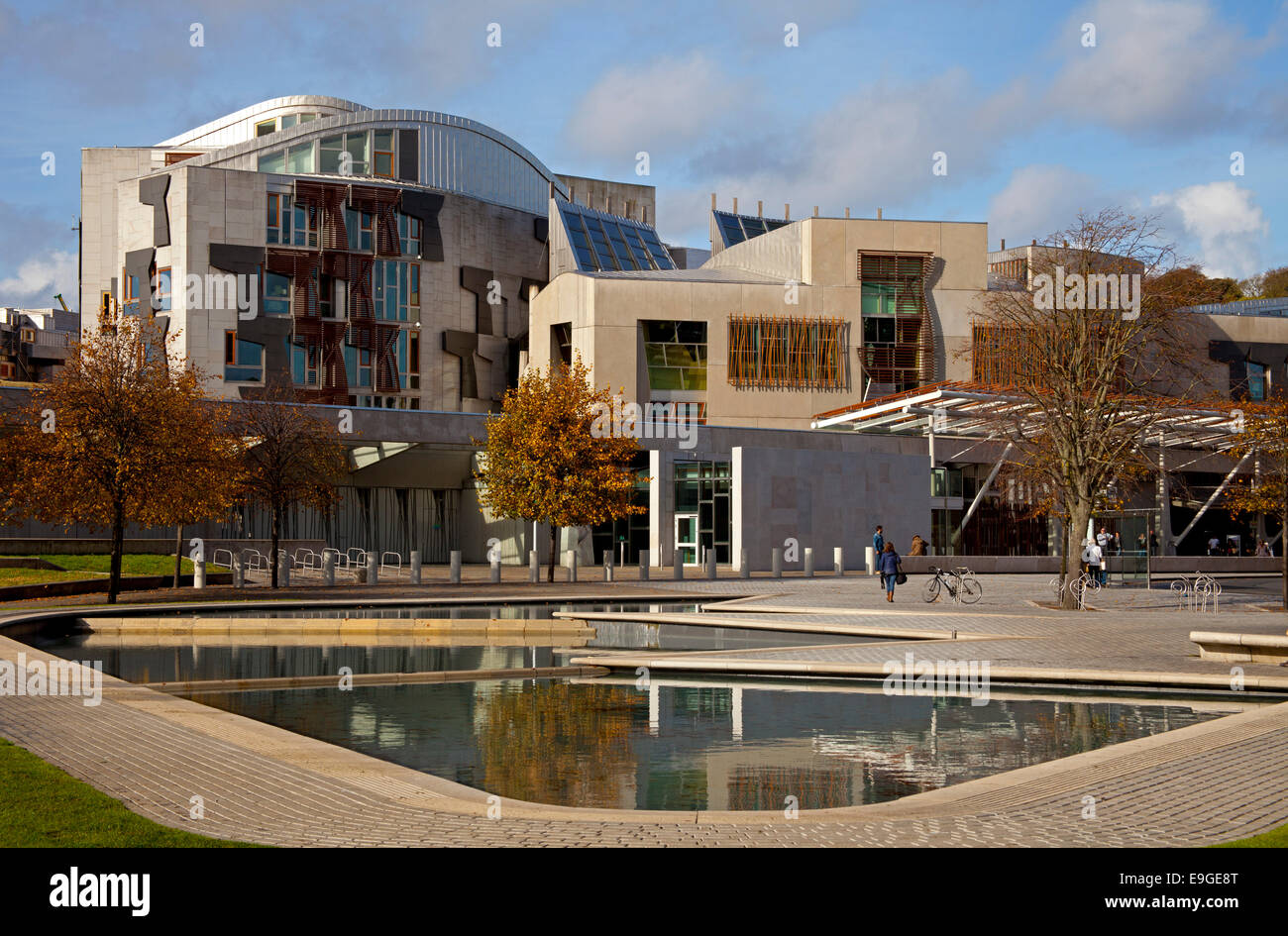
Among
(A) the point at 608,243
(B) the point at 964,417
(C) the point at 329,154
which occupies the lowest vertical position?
(B) the point at 964,417

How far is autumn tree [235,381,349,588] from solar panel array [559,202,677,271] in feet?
95.2

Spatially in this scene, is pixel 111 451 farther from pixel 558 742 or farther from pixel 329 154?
pixel 329 154

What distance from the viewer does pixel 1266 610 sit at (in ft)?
85.3

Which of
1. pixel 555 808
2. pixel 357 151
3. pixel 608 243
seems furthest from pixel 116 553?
pixel 357 151

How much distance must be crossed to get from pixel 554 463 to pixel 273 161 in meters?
38.4

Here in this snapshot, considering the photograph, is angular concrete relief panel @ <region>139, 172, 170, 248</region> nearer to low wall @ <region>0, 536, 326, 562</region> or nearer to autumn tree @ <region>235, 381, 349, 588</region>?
low wall @ <region>0, 536, 326, 562</region>

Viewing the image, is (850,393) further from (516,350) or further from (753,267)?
(516,350)

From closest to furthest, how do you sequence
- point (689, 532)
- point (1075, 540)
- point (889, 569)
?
point (1075, 540) < point (889, 569) < point (689, 532)

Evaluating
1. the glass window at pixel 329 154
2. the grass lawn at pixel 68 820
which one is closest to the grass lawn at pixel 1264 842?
the grass lawn at pixel 68 820

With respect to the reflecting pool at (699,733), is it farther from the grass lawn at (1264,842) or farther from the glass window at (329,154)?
the glass window at (329,154)

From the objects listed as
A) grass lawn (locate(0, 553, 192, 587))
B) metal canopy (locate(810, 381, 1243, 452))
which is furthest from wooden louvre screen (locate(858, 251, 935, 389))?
grass lawn (locate(0, 553, 192, 587))

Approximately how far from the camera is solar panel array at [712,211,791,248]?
243ft

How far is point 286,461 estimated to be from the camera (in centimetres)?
3297
